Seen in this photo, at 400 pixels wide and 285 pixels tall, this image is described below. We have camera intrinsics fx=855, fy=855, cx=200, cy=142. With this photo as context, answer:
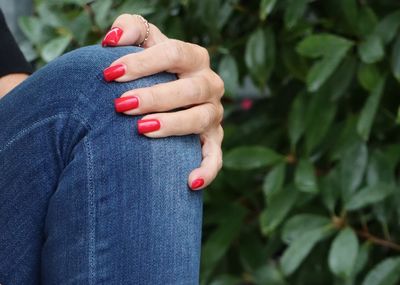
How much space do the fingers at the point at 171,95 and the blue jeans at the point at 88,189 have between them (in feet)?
0.04

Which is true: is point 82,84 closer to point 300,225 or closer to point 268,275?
point 300,225

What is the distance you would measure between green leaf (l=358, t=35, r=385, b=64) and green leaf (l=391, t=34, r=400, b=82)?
28 millimetres

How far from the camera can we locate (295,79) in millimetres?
1621

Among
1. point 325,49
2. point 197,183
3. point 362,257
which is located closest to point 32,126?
point 197,183

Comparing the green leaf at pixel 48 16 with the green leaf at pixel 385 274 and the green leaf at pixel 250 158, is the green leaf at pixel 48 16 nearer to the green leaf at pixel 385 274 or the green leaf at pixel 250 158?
the green leaf at pixel 250 158

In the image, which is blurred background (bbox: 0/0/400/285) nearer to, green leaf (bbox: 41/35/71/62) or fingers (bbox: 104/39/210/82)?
green leaf (bbox: 41/35/71/62)

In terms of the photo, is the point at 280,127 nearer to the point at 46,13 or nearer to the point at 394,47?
the point at 394,47

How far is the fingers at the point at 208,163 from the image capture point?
0.82 meters

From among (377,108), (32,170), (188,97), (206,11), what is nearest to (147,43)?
(188,97)

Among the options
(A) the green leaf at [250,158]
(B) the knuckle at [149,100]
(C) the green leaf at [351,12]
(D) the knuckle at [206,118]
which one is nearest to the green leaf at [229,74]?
(A) the green leaf at [250,158]

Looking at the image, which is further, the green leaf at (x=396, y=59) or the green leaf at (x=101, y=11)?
the green leaf at (x=101, y=11)

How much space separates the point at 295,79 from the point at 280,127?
0.10 meters

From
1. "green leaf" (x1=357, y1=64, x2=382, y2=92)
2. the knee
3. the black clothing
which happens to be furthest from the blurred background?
the knee

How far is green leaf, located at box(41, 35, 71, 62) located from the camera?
4.84 feet
